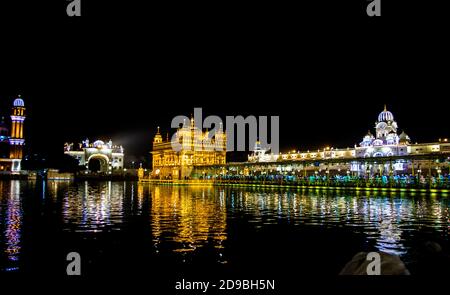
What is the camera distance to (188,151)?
316 ft

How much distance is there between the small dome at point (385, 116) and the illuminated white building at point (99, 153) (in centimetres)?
8442

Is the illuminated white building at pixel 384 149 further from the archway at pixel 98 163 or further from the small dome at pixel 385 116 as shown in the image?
the archway at pixel 98 163

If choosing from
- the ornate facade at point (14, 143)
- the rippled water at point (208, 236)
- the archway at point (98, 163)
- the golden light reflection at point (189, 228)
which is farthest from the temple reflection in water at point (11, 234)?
the archway at point (98, 163)

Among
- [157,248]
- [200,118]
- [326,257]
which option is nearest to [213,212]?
[157,248]

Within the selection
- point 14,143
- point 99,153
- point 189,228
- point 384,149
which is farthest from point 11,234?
point 99,153

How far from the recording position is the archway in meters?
143

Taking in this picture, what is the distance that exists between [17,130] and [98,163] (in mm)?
34598

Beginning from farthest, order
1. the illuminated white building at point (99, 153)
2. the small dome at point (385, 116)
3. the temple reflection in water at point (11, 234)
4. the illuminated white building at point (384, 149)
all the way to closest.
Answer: the illuminated white building at point (99, 153) → the small dome at point (385, 116) → the illuminated white building at point (384, 149) → the temple reflection in water at point (11, 234)

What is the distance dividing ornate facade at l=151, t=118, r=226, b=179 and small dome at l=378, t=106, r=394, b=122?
163ft

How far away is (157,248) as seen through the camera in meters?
14.8

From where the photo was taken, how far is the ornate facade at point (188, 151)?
314 feet
